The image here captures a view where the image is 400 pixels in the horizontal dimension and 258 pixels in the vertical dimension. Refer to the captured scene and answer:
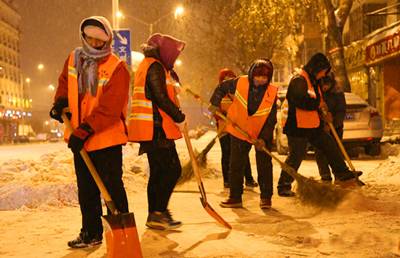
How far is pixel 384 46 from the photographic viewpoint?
811 inches

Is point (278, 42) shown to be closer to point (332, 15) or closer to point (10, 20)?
point (332, 15)

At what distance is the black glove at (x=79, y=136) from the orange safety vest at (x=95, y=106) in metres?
0.14

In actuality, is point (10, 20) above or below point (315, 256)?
above

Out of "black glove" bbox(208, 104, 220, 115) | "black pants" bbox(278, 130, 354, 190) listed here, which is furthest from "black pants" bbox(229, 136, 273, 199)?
"black pants" bbox(278, 130, 354, 190)

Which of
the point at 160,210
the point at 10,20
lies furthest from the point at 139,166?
the point at 10,20

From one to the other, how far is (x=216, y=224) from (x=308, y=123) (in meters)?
2.39

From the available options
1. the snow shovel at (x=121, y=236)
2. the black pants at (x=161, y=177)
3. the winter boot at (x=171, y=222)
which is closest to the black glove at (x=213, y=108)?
the black pants at (x=161, y=177)

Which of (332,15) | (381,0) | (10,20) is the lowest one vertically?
(332,15)

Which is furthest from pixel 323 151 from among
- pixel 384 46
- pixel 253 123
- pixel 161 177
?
pixel 384 46

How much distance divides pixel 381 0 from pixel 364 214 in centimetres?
2018

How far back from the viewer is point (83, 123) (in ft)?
14.9

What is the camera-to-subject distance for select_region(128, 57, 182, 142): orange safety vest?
5.49 metres

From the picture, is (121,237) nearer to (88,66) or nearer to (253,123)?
(88,66)

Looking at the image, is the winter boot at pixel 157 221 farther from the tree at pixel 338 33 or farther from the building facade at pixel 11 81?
the building facade at pixel 11 81
